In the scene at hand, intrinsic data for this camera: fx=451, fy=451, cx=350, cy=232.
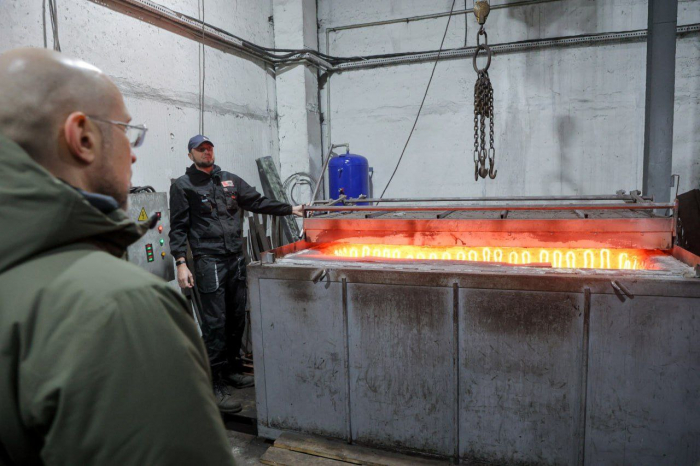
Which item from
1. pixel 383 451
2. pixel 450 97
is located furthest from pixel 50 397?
pixel 450 97

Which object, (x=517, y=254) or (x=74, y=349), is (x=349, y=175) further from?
(x=74, y=349)

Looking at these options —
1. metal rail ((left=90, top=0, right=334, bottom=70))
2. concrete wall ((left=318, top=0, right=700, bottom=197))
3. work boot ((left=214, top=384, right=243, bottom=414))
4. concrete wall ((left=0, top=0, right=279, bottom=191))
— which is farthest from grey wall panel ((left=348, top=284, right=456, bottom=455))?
concrete wall ((left=318, top=0, right=700, bottom=197))

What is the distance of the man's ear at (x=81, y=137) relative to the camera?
2.59 ft

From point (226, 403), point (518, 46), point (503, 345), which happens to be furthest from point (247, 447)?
point (518, 46)

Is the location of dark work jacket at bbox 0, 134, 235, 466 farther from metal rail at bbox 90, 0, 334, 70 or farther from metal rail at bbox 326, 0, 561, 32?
metal rail at bbox 326, 0, 561, 32

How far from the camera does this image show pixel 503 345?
2.38m

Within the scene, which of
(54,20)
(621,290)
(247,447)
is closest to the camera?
(621,290)

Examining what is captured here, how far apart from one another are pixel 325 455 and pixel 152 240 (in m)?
2.05

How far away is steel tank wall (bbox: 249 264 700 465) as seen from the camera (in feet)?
7.12

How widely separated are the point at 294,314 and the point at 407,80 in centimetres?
406

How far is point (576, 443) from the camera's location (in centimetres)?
231

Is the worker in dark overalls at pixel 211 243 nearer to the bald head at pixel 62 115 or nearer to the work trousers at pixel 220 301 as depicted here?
the work trousers at pixel 220 301

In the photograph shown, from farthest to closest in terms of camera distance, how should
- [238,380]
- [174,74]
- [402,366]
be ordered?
[174,74] < [238,380] < [402,366]

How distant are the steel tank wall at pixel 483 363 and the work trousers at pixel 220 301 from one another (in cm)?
79
